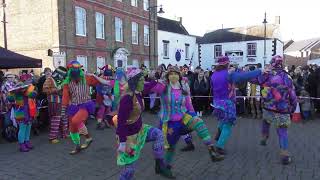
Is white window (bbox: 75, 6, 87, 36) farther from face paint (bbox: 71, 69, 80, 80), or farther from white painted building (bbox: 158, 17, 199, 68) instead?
face paint (bbox: 71, 69, 80, 80)

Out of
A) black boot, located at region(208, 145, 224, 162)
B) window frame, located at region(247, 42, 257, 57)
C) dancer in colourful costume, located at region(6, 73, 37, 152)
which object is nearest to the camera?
black boot, located at region(208, 145, 224, 162)

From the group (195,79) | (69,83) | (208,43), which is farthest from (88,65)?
(208,43)

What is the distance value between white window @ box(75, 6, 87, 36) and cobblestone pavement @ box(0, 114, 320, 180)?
15496 millimetres

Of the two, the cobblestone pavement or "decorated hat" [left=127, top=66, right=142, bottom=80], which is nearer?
"decorated hat" [left=127, top=66, right=142, bottom=80]

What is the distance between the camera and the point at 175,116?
626 centimetres

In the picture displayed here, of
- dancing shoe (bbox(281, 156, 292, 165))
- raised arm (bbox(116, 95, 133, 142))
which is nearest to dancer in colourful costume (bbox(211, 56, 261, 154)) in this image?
dancing shoe (bbox(281, 156, 292, 165))

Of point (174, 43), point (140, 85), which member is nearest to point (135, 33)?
point (174, 43)

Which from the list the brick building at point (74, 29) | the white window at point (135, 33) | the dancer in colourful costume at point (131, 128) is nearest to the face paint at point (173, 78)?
the dancer in colourful costume at point (131, 128)

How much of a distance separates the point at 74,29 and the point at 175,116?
18697mm

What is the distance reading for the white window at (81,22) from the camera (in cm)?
2416

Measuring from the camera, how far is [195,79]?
1402cm

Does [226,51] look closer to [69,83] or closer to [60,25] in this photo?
[60,25]

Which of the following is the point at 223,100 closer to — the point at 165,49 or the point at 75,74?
the point at 75,74

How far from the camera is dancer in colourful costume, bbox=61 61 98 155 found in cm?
784
